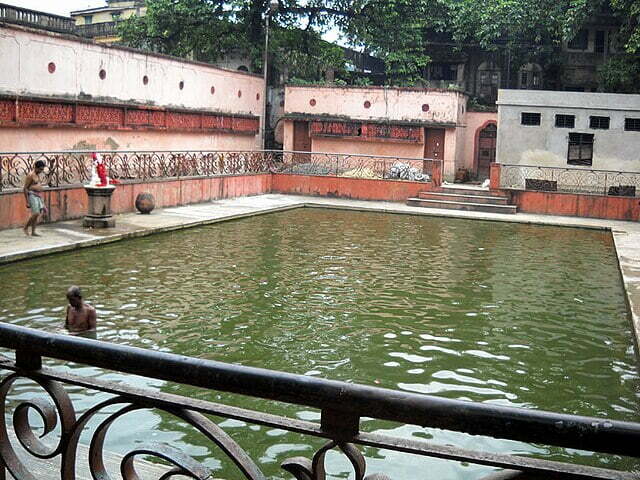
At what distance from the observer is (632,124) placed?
2445cm

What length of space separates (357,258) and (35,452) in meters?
12.2

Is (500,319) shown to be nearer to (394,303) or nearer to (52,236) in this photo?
(394,303)

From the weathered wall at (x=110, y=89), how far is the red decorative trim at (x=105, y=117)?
1.1 inches

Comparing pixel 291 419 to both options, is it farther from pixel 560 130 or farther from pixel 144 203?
pixel 560 130

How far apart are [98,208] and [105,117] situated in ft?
21.3

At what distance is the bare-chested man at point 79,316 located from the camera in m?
8.23

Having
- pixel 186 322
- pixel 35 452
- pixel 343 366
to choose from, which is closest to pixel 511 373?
pixel 343 366

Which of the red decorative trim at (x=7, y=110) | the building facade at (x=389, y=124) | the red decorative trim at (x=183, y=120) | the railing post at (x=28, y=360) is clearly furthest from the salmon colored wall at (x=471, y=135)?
the railing post at (x=28, y=360)

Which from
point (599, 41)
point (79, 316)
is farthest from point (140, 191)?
point (599, 41)

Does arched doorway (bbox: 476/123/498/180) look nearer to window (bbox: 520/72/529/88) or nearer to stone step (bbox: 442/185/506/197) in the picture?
stone step (bbox: 442/185/506/197)

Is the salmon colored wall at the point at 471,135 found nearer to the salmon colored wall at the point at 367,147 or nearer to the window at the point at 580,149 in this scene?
the salmon colored wall at the point at 367,147

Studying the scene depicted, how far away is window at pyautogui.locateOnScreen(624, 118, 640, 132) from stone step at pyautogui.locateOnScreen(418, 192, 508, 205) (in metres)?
4.81

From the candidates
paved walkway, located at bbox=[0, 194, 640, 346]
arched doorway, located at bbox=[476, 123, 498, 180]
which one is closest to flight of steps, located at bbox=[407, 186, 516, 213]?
paved walkway, located at bbox=[0, 194, 640, 346]

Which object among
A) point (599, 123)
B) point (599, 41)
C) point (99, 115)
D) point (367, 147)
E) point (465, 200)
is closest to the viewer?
point (99, 115)
